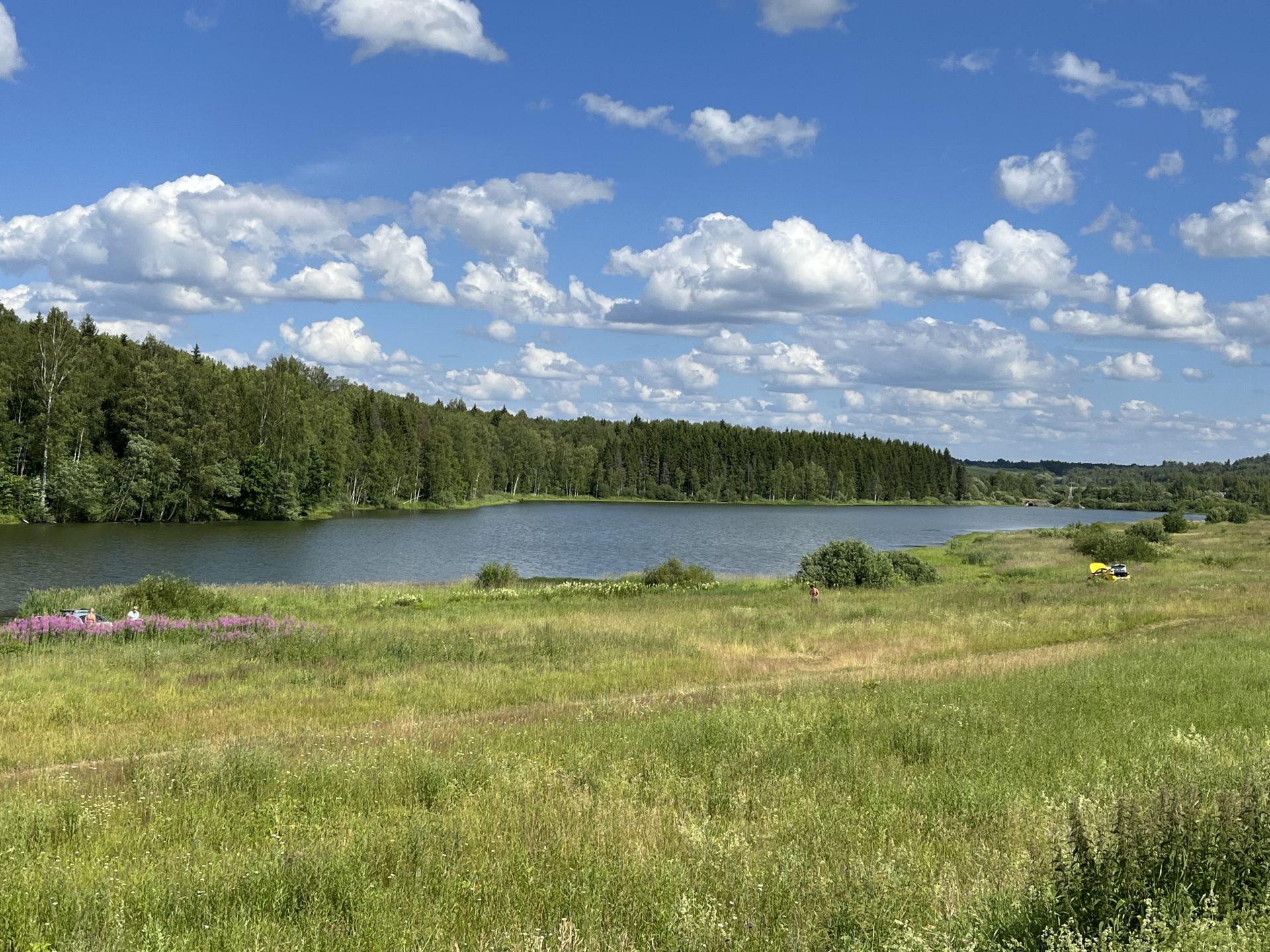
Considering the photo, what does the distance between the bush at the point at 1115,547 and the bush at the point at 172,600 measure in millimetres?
58843

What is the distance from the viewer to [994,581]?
161ft

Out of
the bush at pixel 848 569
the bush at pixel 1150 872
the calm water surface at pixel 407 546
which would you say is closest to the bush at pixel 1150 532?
the calm water surface at pixel 407 546

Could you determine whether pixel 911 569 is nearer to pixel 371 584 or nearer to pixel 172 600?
pixel 371 584

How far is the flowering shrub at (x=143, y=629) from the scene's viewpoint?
80.8 feet

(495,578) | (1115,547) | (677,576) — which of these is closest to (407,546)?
(495,578)

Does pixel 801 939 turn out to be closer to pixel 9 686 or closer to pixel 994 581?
pixel 9 686

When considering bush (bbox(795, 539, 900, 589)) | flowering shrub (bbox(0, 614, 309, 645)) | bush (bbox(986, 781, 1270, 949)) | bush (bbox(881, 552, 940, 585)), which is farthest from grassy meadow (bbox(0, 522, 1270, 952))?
bush (bbox(881, 552, 940, 585))

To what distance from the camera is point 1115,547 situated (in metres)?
65.8

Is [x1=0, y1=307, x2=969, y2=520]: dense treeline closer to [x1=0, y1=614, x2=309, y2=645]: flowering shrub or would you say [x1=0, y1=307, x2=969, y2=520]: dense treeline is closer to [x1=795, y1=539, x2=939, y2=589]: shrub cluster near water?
[x1=0, y1=614, x2=309, y2=645]: flowering shrub

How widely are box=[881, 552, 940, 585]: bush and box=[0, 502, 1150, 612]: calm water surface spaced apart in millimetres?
11959

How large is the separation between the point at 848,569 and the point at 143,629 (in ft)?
111

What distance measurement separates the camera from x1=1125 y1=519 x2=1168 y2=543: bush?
75750 mm

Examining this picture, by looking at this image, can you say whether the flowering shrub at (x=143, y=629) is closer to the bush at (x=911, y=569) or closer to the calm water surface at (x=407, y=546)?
the calm water surface at (x=407, y=546)

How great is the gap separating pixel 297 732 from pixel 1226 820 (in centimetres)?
1245
